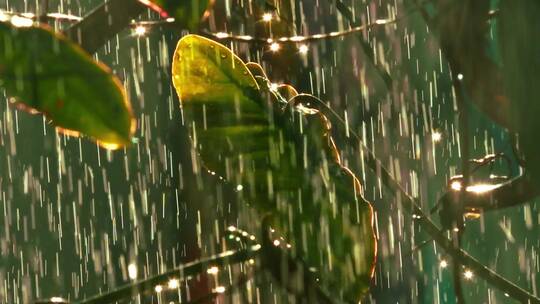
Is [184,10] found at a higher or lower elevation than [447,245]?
higher

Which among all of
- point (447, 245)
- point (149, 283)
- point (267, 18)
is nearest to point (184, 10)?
point (149, 283)

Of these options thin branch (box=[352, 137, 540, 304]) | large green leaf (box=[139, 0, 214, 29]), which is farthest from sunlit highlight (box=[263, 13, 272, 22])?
large green leaf (box=[139, 0, 214, 29])

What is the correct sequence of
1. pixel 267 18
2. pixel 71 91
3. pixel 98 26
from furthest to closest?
pixel 267 18 → pixel 98 26 → pixel 71 91

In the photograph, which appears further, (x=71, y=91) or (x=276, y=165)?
(x=276, y=165)

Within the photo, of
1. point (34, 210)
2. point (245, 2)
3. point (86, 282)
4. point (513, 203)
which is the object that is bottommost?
point (86, 282)

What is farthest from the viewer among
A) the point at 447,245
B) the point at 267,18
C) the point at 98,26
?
the point at 267,18

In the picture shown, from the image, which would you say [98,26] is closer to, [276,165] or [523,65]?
[276,165]

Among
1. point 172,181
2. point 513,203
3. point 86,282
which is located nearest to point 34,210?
point 86,282

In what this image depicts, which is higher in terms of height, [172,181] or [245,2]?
[245,2]

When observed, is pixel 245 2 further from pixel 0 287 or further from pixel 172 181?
pixel 0 287
